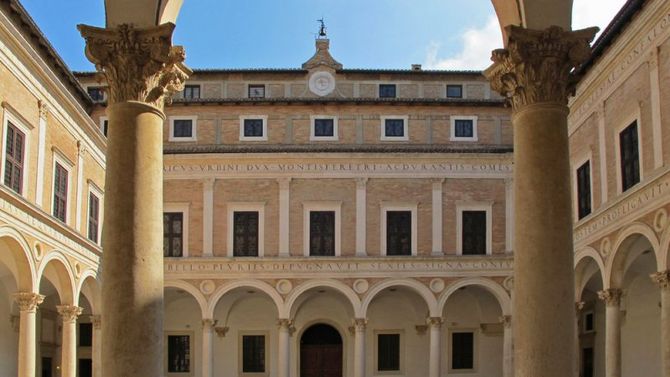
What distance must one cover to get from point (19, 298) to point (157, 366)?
16.8 meters

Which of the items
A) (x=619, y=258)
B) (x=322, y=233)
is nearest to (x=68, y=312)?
(x=322, y=233)

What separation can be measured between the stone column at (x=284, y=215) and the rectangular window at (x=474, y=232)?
6651mm

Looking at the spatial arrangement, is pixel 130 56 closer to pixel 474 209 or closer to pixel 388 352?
pixel 474 209

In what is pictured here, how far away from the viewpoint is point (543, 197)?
816 centimetres

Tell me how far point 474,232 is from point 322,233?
18.9 feet

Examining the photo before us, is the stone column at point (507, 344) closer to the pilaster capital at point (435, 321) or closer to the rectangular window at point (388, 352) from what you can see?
the pilaster capital at point (435, 321)

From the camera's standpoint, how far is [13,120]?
22.9 m

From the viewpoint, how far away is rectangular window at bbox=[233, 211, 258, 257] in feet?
117

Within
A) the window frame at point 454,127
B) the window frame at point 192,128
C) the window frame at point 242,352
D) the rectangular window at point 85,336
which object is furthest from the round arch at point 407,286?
the rectangular window at point 85,336

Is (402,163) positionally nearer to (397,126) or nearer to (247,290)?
(397,126)

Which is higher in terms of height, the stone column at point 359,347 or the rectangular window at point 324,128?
the rectangular window at point 324,128

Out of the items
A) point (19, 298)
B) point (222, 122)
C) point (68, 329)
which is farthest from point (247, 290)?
point (19, 298)

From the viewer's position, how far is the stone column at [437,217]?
117 feet

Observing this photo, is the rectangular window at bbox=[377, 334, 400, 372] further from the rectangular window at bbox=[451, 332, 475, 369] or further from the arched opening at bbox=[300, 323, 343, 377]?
the rectangular window at bbox=[451, 332, 475, 369]
